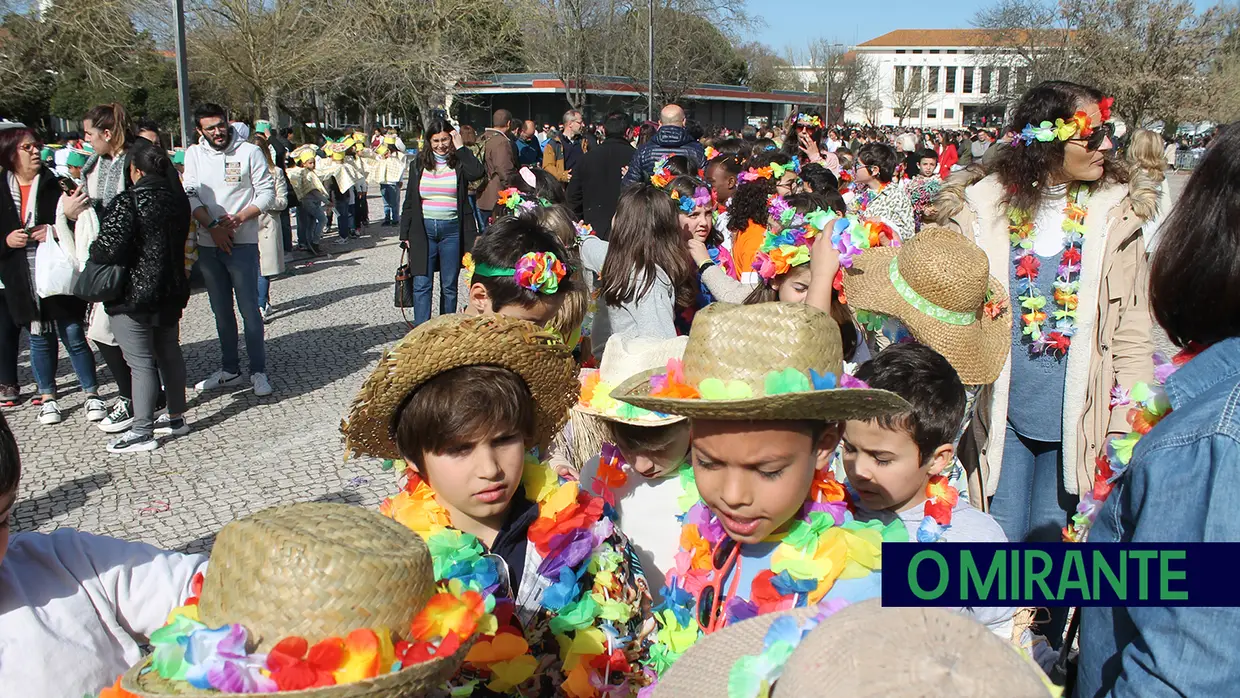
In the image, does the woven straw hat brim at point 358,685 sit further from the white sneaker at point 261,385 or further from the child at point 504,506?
the white sneaker at point 261,385

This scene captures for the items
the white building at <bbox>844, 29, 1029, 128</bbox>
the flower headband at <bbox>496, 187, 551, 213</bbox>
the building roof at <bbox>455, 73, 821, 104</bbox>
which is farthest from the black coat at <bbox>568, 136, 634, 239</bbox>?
the white building at <bbox>844, 29, 1029, 128</bbox>

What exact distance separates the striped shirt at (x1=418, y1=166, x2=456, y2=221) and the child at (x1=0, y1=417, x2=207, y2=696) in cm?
Answer: 616

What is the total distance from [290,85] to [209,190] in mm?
18683

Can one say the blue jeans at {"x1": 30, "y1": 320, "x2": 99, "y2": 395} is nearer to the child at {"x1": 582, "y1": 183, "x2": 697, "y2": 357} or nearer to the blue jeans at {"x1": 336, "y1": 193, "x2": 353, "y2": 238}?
the child at {"x1": 582, "y1": 183, "x2": 697, "y2": 357}

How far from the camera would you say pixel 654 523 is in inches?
107

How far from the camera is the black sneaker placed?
19.2ft

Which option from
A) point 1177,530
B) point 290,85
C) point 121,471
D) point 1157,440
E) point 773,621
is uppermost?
point 290,85

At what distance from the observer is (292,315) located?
10000 mm

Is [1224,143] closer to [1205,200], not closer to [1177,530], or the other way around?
[1205,200]

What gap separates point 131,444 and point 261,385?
1321 mm

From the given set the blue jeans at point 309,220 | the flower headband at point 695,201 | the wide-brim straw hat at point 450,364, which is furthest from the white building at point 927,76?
the wide-brim straw hat at point 450,364

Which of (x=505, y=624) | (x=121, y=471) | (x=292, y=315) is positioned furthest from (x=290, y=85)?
(x=505, y=624)

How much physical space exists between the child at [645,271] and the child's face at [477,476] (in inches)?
89.3

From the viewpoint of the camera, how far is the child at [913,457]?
2.67 meters
